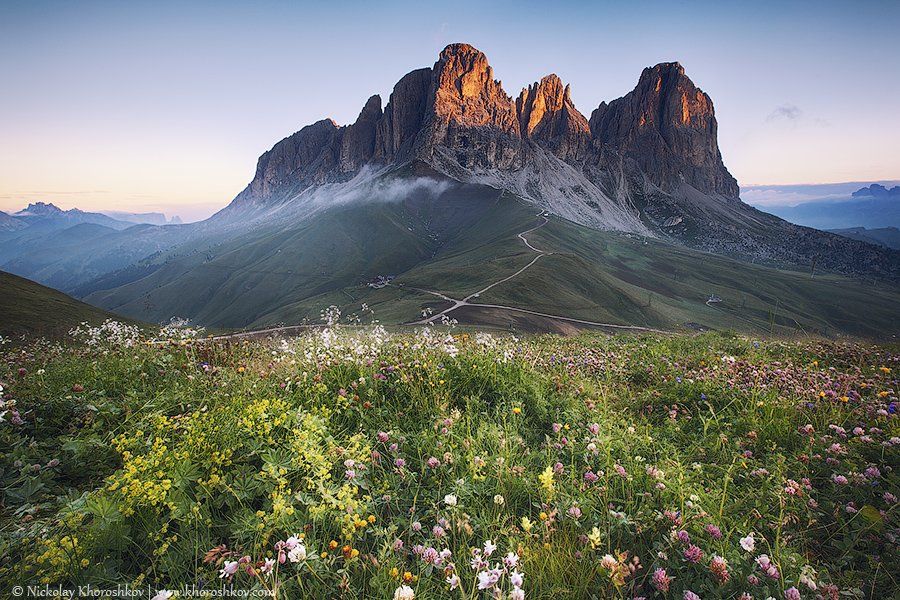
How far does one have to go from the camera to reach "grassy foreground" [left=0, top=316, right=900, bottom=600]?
3.05 metres

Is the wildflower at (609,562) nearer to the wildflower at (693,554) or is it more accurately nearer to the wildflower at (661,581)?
the wildflower at (661,581)

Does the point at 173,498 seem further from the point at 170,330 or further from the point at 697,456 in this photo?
the point at 170,330

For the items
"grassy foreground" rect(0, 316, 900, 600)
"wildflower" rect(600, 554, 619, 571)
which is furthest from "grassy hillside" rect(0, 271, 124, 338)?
"wildflower" rect(600, 554, 619, 571)

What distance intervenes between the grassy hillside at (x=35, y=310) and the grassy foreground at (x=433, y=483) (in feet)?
276

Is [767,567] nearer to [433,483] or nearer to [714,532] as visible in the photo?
[714,532]

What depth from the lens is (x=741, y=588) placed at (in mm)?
3096

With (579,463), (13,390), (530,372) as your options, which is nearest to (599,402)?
(530,372)

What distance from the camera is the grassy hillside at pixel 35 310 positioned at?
69.8 meters

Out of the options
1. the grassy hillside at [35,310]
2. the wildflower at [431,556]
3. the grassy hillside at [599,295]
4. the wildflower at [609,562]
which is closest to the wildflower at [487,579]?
the wildflower at [431,556]

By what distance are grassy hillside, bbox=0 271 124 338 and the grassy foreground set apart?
84073 millimetres

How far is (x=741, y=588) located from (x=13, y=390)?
30.0ft

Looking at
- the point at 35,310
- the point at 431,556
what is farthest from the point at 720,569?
the point at 35,310

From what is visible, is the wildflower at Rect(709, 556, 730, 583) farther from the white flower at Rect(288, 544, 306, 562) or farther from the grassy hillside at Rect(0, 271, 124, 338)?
the grassy hillside at Rect(0, 271, 124, 338)

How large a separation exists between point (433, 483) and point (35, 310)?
112 m
